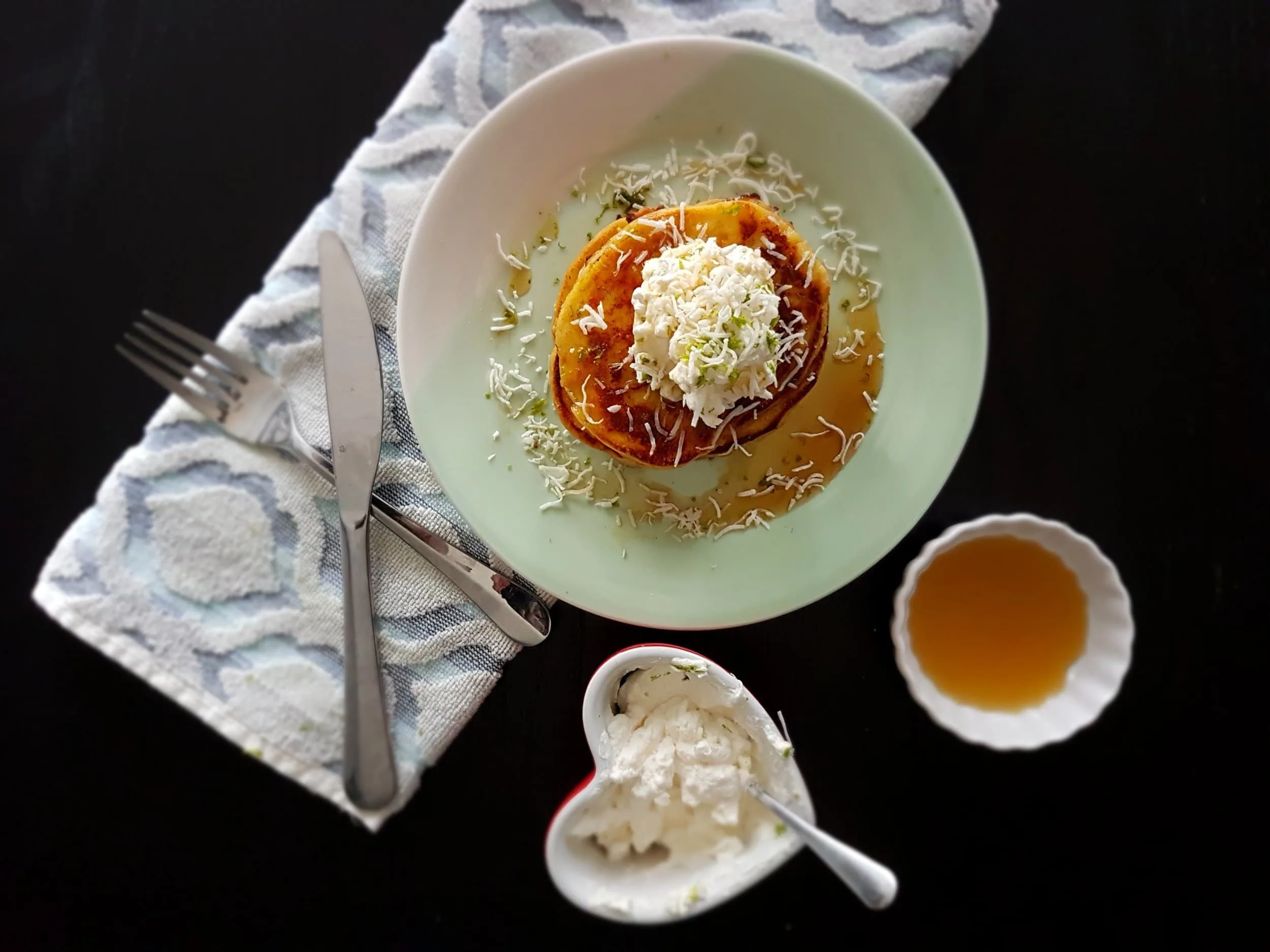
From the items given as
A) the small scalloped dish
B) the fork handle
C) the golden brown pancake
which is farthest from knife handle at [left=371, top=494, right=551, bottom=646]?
the golden brown pancake

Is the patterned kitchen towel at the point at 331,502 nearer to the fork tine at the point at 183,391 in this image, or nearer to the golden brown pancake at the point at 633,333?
the fork tine at the point at 183,391

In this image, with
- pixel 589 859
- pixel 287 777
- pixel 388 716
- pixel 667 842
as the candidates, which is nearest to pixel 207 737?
pixel 287 777

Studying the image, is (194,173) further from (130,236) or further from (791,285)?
(791,285)

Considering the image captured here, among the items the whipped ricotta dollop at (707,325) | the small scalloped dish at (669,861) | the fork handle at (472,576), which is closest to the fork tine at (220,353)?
the fork handle at (472,576)

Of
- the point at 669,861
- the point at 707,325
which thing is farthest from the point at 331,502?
the point at 669,861

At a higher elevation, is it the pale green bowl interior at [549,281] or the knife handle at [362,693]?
the pale green bowl interior at [549,281]

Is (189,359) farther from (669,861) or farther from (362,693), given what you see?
(669,861)

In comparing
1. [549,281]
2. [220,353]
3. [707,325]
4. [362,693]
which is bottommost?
[362,693]
